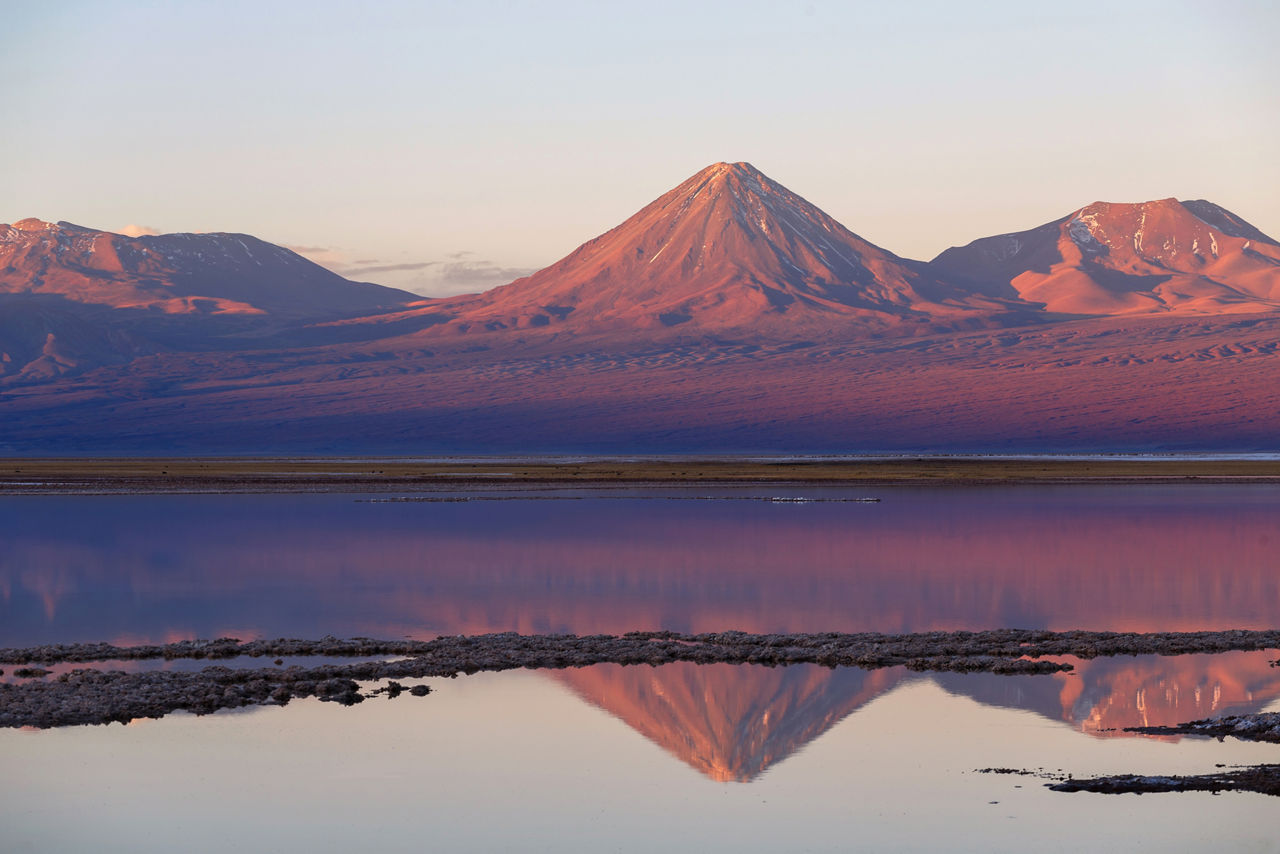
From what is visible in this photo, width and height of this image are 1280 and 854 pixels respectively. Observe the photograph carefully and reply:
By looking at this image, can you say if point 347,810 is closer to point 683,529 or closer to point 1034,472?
point 683,529

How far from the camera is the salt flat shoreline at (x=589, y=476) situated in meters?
78.1

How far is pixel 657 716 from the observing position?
62.8 ft

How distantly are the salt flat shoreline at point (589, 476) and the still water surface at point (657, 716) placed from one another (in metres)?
37.4

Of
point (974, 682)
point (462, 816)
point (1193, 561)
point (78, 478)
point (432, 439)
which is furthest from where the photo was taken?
point (432, 439)

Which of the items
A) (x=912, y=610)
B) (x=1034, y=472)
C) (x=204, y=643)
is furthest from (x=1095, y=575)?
(x=1034, y=472)

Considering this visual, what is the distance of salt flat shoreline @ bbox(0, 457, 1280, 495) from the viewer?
78.1 meters

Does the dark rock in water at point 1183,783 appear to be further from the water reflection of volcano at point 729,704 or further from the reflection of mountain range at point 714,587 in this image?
the water reflection of volcano at point 729,704

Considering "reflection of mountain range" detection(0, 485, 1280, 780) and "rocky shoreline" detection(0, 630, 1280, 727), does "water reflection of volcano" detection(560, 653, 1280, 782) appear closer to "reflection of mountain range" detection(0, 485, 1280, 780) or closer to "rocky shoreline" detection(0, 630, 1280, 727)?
"reflection of mountain range" detection(0, 485, 1280, 780)

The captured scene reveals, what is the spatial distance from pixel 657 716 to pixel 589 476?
221 feet

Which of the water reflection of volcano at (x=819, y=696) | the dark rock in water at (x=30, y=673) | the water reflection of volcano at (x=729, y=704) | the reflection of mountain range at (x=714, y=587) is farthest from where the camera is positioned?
the dark rock in water at (x=30, y=673)

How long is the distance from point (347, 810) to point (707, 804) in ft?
11.9

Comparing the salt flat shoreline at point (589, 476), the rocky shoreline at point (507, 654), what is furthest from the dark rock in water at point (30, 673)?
the salt flat shoreline at point (589, 476)

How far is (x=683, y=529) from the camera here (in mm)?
46781

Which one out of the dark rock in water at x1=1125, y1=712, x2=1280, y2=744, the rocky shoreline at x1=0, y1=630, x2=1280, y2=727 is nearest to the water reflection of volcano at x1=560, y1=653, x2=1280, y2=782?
the dark rock in water at x1=1125, y1=712, x2=1280, y2=744
